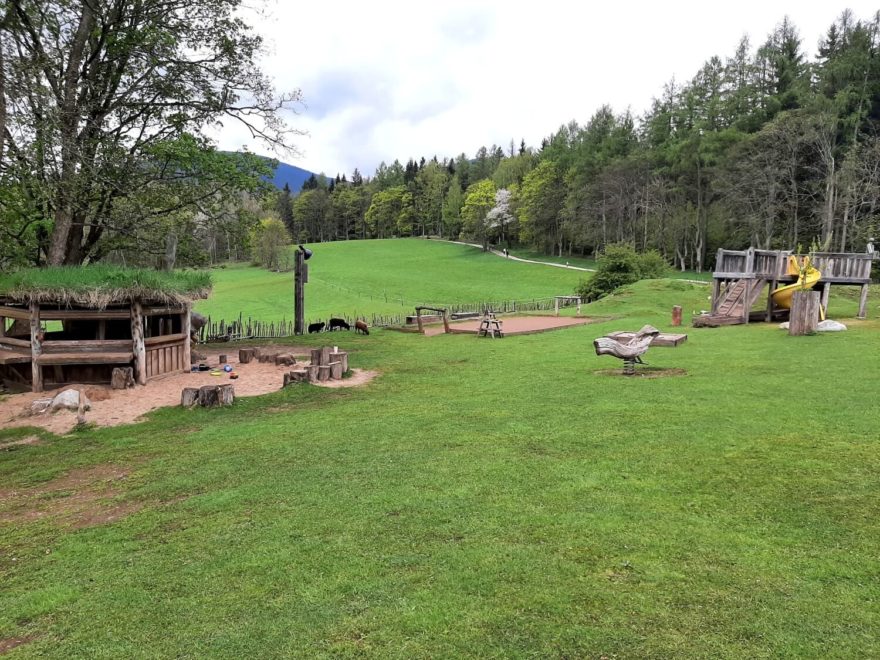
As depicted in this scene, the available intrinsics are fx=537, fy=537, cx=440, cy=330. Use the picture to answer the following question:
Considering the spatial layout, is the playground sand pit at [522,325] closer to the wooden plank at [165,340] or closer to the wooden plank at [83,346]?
the wooden plank at [165,340]

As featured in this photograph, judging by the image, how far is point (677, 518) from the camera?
4.74 m

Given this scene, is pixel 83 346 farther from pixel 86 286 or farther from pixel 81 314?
pixel 86 286

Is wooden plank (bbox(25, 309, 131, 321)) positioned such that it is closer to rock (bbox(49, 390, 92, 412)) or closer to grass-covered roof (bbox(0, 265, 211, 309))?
grass-covered roof (bbox(0, 265, 211, 309))

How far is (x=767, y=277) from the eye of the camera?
19.1 m

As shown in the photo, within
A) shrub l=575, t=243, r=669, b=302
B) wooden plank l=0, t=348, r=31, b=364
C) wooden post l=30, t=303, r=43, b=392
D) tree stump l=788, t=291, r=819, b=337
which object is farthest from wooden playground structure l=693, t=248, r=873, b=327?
wooden plank l=0, t=348, r=31, b=364

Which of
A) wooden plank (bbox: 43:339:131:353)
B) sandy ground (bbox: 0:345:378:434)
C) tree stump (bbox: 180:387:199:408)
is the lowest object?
sandy ground (bbox: 0:345:378:434)

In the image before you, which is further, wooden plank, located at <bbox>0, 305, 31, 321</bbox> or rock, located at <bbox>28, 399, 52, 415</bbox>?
wooden plank, located at <bbox>0, 305, 31, 321</bbox>

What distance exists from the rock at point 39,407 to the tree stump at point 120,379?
1570 millimetres

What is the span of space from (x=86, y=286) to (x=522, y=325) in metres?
16.9

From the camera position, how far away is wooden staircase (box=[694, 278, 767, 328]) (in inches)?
752

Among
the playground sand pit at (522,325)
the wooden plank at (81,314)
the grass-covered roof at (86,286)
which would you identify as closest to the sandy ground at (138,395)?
the wooden plank at (81,314)

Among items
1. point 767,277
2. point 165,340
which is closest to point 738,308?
point 767,277

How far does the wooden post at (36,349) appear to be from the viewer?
12062 mm

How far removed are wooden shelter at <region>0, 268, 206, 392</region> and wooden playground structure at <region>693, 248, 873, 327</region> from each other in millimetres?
17461
